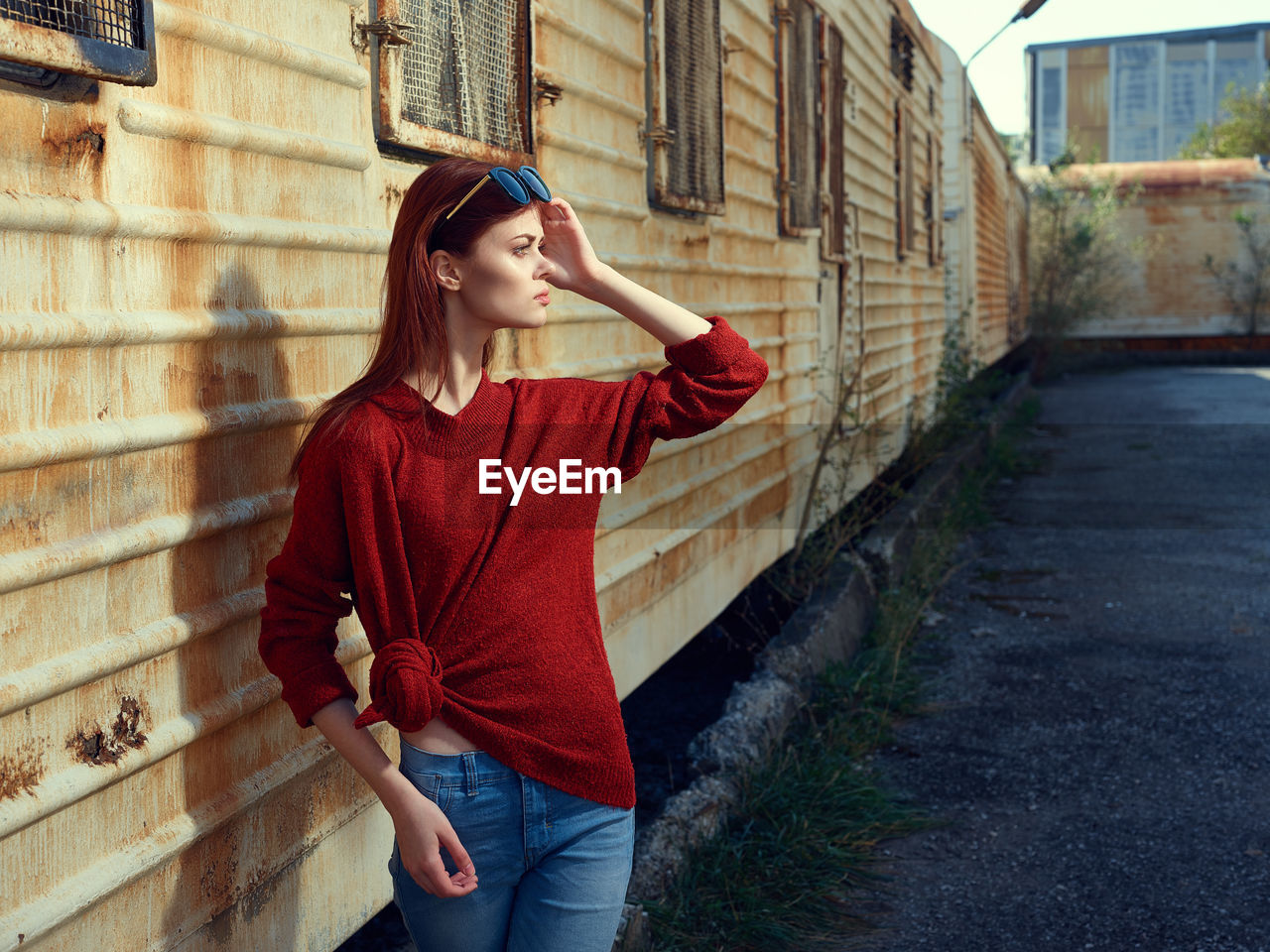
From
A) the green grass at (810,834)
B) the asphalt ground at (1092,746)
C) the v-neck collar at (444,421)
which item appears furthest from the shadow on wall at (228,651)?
the asphalt ground at (1092,746)

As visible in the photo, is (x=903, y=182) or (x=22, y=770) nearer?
(x=22, y=770)

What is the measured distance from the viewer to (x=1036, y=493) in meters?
10.7

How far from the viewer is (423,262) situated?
5.80 feet

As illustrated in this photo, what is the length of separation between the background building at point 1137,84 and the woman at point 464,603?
50538mm

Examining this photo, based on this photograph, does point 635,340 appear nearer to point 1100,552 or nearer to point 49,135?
point 49,135

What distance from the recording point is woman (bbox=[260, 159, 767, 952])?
1681mm

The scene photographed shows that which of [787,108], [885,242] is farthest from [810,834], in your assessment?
[885,242]

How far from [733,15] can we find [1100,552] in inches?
183

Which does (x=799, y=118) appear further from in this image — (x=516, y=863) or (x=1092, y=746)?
(x=516, y=863)

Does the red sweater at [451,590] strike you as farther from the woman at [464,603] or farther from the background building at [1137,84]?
the background building at [1137,84]

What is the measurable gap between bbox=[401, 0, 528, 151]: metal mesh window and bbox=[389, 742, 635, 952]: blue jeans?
139 cm

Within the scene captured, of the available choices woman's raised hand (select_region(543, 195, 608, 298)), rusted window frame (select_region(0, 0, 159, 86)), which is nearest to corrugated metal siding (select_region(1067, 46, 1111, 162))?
woman's raised hand (select_region(543, 195, 608, 298))

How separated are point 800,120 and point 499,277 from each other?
4848 millimetres

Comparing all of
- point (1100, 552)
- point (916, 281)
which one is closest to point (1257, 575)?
point (1100, 552)
